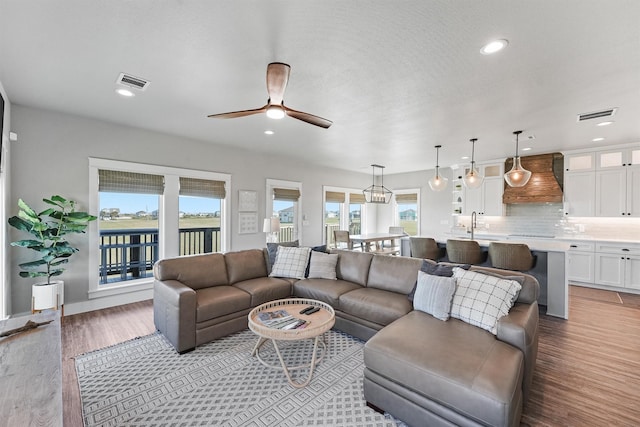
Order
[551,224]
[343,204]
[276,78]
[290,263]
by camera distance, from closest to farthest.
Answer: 1. [276,78]
2. [290,263]
3. [551,224]
4. [343,204]

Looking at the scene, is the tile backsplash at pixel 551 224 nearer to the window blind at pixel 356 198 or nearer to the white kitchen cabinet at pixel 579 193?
the white kitchen cabinet at pixel 579 193

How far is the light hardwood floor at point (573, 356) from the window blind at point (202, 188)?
195 cm

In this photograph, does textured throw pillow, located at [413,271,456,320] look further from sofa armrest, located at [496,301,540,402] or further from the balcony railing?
the balcony railing

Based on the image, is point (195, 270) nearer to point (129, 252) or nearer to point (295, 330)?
point (295, 330)

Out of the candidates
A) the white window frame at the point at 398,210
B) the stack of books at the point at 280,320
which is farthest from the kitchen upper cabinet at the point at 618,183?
the stack of books at the point at 280,320

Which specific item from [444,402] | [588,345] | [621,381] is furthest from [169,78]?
[588,345]

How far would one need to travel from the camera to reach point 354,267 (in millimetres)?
3682

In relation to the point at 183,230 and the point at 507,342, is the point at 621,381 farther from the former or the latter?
the point at 183,230

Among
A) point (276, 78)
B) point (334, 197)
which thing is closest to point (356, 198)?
point (334, 197)

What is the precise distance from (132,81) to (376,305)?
3.39 meters

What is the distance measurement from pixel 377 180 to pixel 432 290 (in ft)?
22.7

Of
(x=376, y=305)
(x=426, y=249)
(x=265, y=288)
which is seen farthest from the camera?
(x=426, y=249)

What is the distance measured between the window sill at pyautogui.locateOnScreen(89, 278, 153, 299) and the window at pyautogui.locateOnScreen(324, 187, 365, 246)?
440cm

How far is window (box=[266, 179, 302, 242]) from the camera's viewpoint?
6137mm
